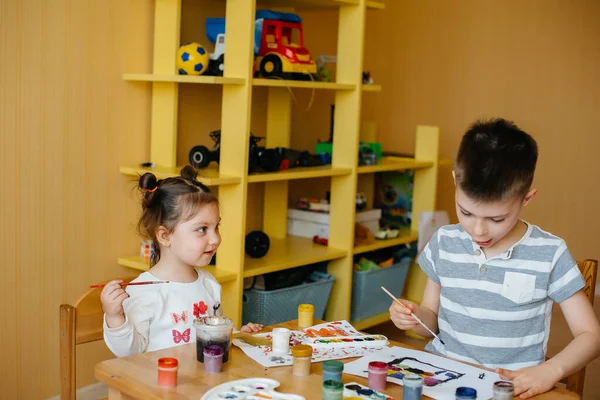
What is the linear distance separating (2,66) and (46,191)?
0.45 metres

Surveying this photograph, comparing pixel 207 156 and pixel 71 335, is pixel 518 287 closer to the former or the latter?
pixel 71 335

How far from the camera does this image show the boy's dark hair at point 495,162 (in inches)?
63.0

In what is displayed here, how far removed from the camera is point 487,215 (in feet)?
5.31

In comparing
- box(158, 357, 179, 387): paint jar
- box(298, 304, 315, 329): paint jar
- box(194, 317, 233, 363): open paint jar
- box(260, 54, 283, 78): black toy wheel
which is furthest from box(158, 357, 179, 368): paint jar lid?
box(260, 54, 283, 78): black toy wheel

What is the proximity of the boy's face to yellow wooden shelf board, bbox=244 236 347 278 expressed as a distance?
4.34 feet

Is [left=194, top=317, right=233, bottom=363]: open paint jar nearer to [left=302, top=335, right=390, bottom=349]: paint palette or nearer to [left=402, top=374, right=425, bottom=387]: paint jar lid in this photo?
[left=302, top=335, right=390, bottom=349]: paint palette

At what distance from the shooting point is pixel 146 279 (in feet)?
6.43

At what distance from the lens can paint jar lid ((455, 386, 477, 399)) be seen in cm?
138

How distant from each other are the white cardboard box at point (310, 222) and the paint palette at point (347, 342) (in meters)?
1.70

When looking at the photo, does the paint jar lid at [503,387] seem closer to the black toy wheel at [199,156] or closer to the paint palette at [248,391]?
the paint palette at [248,391]

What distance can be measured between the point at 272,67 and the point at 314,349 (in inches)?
60.6

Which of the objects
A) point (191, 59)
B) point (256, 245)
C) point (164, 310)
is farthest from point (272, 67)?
point (164, 310)

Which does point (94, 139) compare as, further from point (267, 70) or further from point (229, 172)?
point (267, 70)

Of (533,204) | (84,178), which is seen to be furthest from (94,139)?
(533,204)
